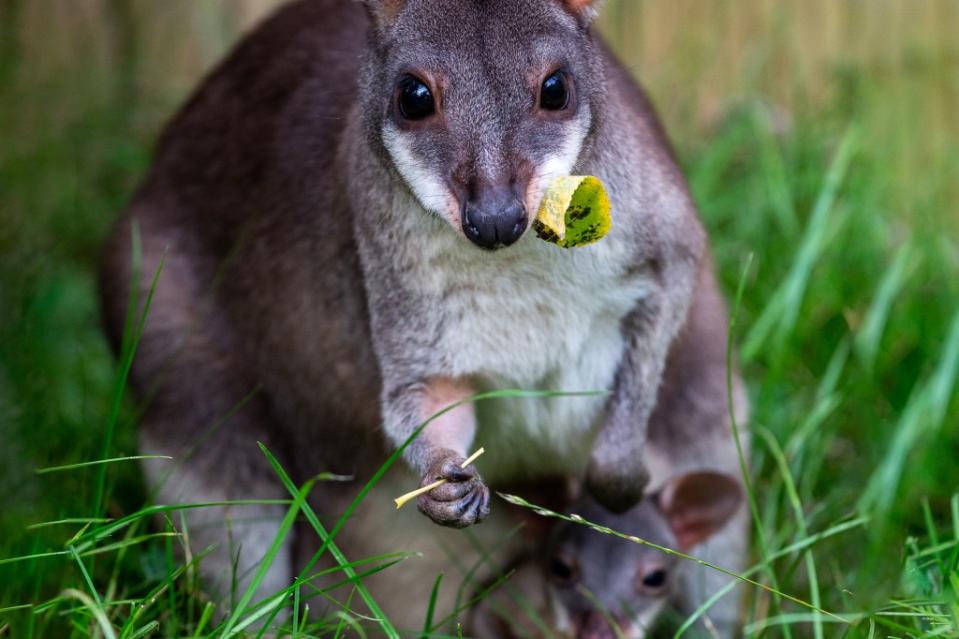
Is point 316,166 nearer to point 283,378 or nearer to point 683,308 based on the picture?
point 283,378

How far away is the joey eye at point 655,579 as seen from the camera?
3926 millimetres

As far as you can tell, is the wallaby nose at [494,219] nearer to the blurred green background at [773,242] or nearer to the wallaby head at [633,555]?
the blurred green background at [773,242]

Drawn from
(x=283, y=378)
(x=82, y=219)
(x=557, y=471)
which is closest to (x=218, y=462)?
(x=283, y=378)

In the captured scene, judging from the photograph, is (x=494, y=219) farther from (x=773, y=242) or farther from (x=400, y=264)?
(x=773, y=242)

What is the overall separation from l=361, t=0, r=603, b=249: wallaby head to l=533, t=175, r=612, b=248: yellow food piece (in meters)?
0.03

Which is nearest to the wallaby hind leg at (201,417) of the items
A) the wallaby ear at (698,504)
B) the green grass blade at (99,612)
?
the green grass blade at (99,612)

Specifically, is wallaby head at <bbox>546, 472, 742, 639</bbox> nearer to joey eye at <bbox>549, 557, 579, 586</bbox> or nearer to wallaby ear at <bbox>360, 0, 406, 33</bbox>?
joey eye at <bbox>549, 557, 579, 586</bbox>

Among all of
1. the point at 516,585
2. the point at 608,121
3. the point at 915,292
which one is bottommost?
the point at 516,585

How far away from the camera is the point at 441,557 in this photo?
421 cm

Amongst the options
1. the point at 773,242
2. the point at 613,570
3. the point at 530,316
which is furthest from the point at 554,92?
the point at 773,242

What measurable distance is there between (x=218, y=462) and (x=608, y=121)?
1.57 metres

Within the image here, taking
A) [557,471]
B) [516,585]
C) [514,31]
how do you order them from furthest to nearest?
[516,585] → [557,471] → [514,31]

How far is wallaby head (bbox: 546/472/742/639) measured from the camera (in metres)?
3.86

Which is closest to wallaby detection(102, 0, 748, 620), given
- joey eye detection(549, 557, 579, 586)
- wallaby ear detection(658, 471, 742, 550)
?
wallaby ear detection(658, 471, 742, 550)
